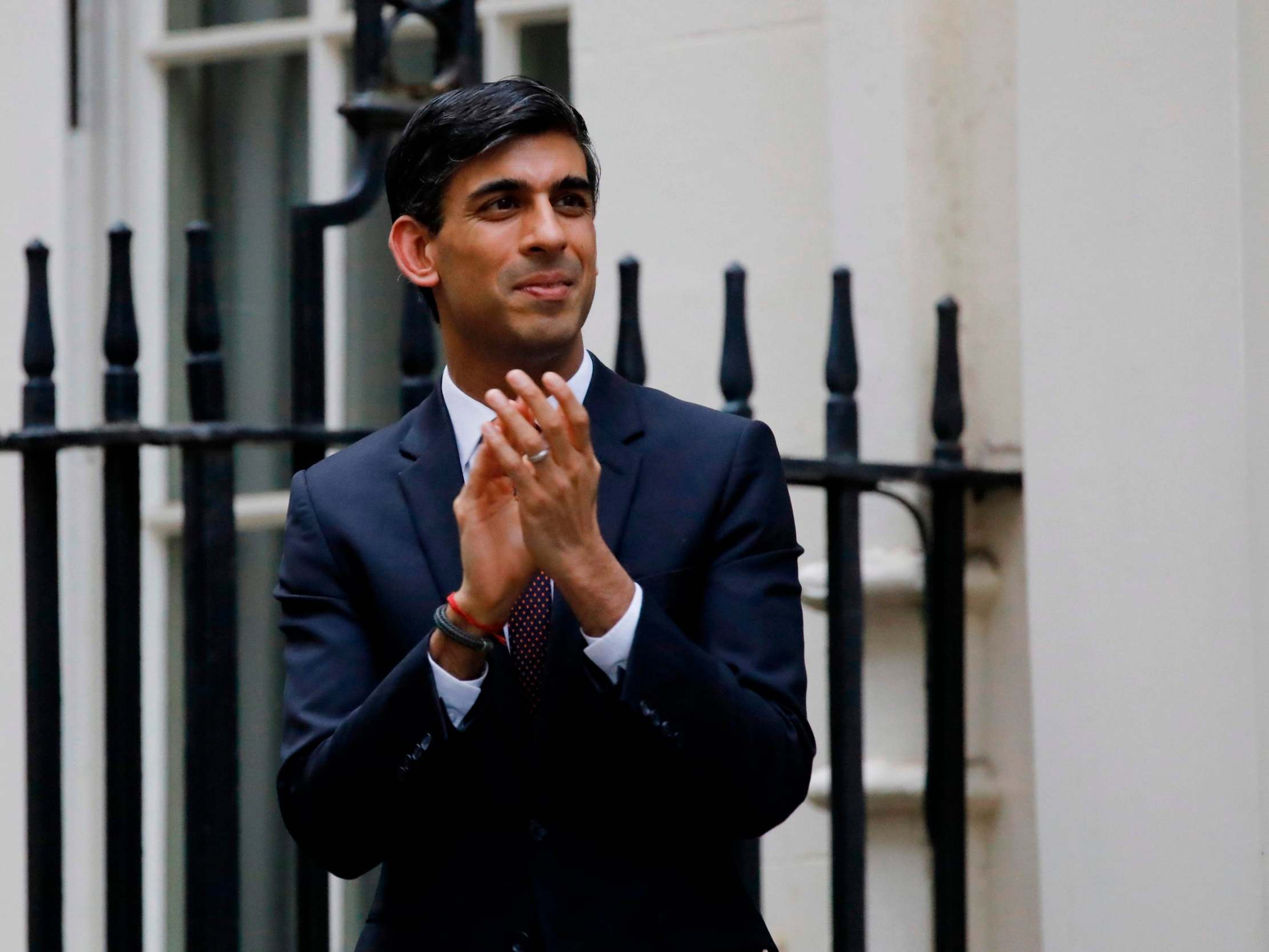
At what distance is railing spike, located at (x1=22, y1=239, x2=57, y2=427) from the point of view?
3422 mm

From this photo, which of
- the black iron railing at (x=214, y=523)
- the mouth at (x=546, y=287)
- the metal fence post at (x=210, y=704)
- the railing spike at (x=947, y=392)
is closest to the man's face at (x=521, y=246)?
the mouth at (x=546, y=287)

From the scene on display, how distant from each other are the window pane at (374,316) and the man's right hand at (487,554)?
3151mm

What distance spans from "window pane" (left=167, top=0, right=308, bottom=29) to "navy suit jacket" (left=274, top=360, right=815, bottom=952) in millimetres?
3361

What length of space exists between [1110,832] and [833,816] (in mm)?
474

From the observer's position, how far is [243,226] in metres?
5.48

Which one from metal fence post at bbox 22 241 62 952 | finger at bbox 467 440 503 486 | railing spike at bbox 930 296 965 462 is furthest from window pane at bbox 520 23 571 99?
finger at bbox 467 440 503 486

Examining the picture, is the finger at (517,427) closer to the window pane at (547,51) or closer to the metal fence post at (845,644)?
the metal fence post at (845,644)

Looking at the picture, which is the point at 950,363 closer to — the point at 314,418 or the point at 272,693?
the point at 314,418

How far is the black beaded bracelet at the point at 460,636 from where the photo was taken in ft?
6.85

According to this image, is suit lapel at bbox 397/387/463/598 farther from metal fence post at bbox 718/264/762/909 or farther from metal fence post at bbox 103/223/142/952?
metal fence post at bbox 718/264/762/909

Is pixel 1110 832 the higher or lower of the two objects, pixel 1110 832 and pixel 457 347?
the lower

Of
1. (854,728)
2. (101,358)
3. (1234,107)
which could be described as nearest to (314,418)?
(854,728)

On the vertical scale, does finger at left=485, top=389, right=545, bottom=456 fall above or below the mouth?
below

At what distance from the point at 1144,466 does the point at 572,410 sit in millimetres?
1823
